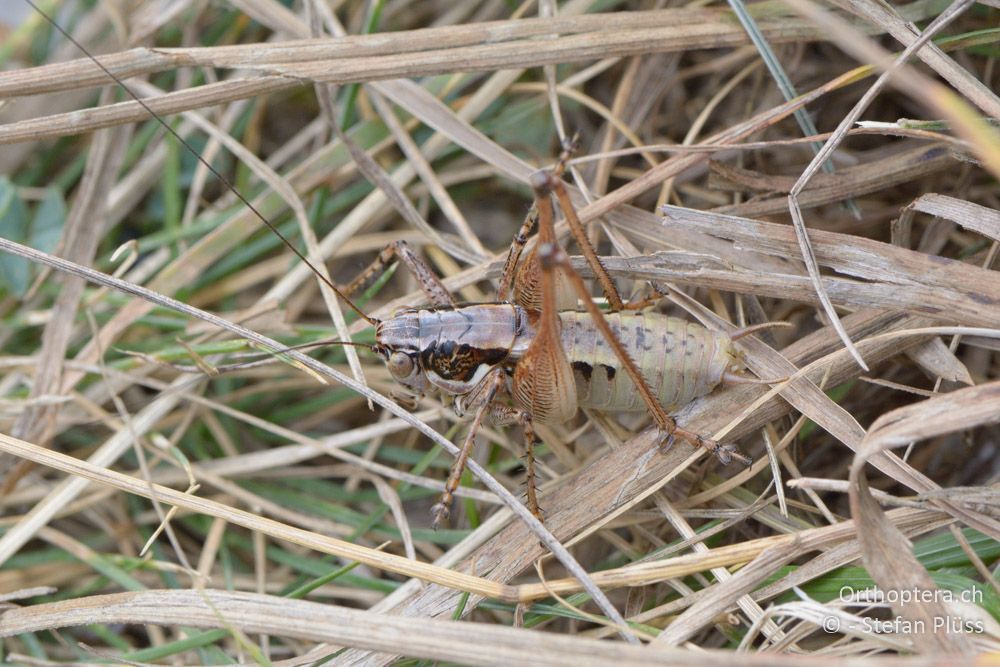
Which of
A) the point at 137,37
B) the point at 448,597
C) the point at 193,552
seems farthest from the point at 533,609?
the point at 137,37

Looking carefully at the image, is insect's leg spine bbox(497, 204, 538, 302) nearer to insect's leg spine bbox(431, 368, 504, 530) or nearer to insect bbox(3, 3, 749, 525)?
insect bbox(3, 3, 749, 525)

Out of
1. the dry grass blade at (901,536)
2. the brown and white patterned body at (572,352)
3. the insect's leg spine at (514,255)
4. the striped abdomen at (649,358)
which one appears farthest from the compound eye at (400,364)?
the dry grass blade at (901,536)

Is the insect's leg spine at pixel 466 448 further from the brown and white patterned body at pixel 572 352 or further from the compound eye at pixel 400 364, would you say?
the compound eye at pixel 400 364

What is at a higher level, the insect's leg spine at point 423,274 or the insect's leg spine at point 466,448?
the insect's leg spine at point 423,274

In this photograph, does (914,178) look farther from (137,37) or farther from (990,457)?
(137,37)

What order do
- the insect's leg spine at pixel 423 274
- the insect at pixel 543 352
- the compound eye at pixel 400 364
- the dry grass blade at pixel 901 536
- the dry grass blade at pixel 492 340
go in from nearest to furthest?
1. the dry grass blade at pixel 901 536
2. the dry grass blade at pixel 492 340
3. the insect at pixel 543 352
4. the compound eye at pixel 400 364
5. the insect's leg spine at pixel 423 274

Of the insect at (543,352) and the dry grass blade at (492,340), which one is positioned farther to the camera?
the insect at (543,352)

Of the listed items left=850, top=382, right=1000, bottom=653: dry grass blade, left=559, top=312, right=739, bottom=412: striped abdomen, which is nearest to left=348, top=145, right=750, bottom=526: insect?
left=559, top=312, right=739, bottom=412: striped abdomen

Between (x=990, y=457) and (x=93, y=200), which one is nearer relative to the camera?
(x=990, y=457)
